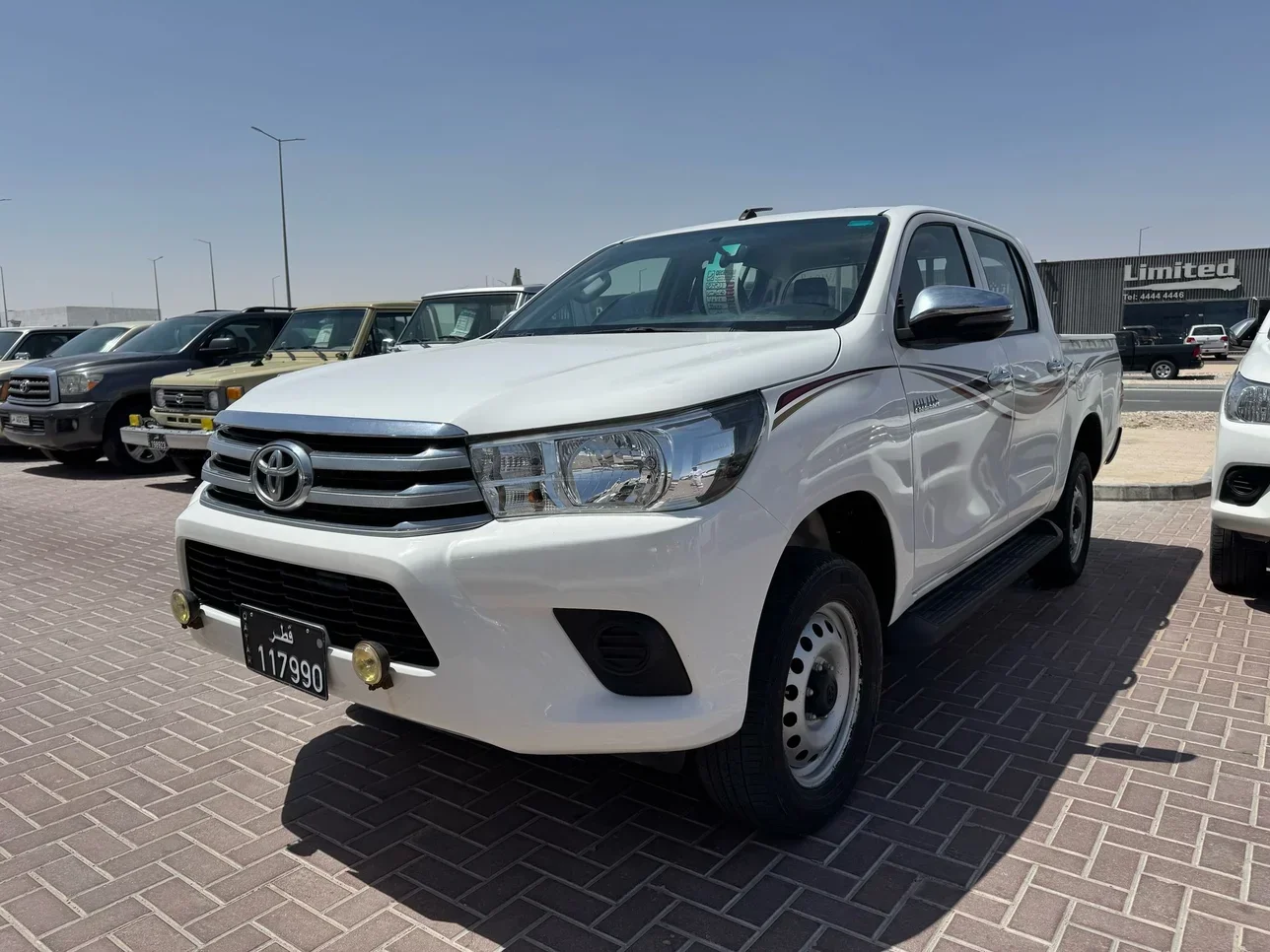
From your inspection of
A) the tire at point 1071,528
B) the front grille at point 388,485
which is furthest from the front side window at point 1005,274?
the front grille at point 388,485

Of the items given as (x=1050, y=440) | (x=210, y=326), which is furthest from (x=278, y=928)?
(x=210, y=326)

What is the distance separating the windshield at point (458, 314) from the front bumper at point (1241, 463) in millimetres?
7086

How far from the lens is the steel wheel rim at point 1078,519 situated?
18.2 ft

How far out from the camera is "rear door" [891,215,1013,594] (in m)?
3.32

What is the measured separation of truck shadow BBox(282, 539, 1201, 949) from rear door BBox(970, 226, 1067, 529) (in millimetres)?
904

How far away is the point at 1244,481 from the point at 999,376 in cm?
184

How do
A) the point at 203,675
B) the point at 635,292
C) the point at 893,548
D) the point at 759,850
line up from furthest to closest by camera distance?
the point at 203,675
the point at 635,292
the point at 893,548
the point at 759,850

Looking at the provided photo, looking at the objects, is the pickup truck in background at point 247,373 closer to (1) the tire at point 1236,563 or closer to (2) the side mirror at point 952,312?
(2) the side mirror at point 952,312

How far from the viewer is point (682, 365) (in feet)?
8.56

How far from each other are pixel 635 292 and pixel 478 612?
2.03 metres

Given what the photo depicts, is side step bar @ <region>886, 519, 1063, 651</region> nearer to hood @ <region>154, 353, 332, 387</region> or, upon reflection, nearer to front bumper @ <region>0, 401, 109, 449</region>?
hood @ <region>154, 353, 332, 387</region>

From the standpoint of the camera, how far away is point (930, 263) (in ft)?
12.7

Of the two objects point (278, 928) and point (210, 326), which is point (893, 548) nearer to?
point (278, 928)

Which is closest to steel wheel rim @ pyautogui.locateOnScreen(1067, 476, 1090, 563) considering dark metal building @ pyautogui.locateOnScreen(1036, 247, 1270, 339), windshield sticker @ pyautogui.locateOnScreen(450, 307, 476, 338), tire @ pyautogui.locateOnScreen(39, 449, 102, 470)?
windshield sticker @ pyautogui.locateOnScreen(450, 307, 476, 338)
